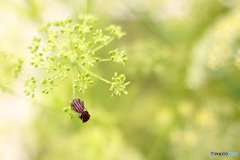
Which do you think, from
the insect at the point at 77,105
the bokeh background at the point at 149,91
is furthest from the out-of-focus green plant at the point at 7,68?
the insect at the point at 77,105

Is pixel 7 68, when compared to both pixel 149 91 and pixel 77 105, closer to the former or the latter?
pixel 77 105

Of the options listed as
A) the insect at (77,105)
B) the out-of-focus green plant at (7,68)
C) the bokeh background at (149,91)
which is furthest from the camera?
the bokeh background at (149,91)

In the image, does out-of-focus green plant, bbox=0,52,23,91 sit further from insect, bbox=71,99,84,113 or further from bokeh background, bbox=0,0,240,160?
insect, bbox=71,99,84,113

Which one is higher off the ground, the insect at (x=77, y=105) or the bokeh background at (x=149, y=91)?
the bokeh background at (x=149, y=91)

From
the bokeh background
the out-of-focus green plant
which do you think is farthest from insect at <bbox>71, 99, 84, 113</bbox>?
the bokeh background

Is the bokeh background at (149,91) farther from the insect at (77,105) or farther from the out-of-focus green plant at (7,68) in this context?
the insect at (77,105)

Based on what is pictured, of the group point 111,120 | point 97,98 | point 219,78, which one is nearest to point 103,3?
point 97,98
